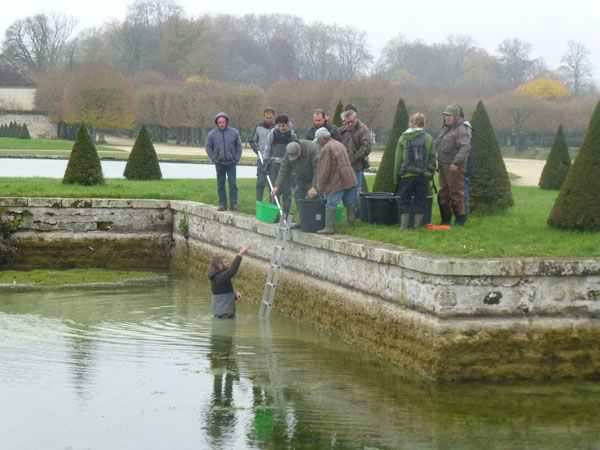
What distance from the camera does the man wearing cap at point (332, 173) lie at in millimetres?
11672

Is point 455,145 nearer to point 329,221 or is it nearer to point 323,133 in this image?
point 323,133

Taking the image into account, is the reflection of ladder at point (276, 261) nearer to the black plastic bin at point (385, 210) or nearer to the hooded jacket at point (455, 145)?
the black plastic bin at point (385, 210)

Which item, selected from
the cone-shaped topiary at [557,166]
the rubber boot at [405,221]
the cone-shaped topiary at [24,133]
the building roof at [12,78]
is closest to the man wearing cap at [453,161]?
the rubber boot at [405,221]

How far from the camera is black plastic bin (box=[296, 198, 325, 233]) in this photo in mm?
11953

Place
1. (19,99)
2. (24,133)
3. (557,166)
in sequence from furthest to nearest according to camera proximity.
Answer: (19,99) → (24,133) → (557,166)

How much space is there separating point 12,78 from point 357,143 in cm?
7488

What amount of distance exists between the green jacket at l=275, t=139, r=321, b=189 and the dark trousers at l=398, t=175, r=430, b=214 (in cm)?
121

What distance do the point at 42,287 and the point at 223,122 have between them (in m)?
3.77

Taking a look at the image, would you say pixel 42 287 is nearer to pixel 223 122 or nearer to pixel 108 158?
pixel 223 122

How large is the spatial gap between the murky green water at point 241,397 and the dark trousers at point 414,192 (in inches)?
77.8

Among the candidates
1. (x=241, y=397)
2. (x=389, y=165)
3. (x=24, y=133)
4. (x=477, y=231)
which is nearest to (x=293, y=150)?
(x=477, y=231)

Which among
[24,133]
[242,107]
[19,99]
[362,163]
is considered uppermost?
[19,99]

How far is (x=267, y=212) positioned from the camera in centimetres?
1318

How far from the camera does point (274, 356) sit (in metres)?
10.4
